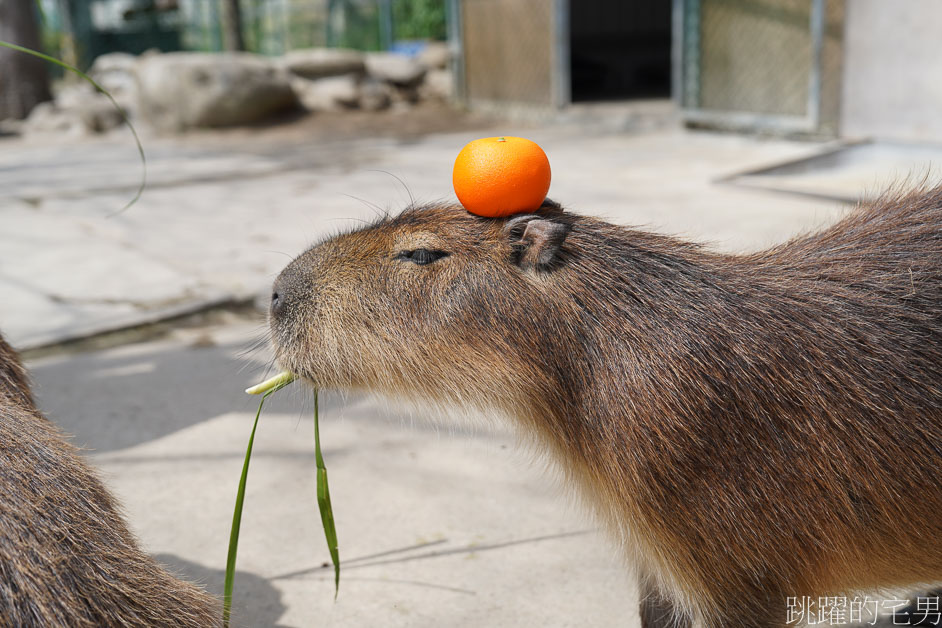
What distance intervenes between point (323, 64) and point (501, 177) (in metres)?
12.0

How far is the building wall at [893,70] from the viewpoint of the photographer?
22.3 ft

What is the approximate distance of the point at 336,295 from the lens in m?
1.74

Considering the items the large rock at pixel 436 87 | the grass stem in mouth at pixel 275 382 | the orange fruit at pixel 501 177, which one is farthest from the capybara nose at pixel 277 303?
the large rock at pixel 436 87

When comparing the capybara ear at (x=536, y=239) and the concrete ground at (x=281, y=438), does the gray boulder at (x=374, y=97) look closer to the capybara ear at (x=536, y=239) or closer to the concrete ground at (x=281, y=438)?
the concrete ground at (x=281, y=438)

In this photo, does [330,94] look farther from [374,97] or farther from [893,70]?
[893,70]

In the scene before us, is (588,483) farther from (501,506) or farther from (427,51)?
(427,51)

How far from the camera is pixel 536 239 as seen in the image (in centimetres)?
163

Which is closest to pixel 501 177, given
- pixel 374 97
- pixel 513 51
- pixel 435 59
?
pixel 513 51

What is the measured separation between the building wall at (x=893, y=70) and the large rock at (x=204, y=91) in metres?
7.33

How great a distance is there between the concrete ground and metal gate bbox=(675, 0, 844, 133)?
152 centimetres

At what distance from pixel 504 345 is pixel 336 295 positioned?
0.36 meters

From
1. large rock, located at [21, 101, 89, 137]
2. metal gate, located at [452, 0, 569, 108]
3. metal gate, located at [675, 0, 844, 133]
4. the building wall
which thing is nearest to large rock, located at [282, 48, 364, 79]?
metal gate, located at [452, 0, 569, 108]

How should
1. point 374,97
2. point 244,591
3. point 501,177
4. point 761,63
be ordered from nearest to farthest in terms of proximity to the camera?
point 501,177 < point 244,591 < point 761,63 < point 374,97

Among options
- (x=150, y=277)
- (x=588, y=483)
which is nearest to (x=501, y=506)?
(x=588, y=483)
